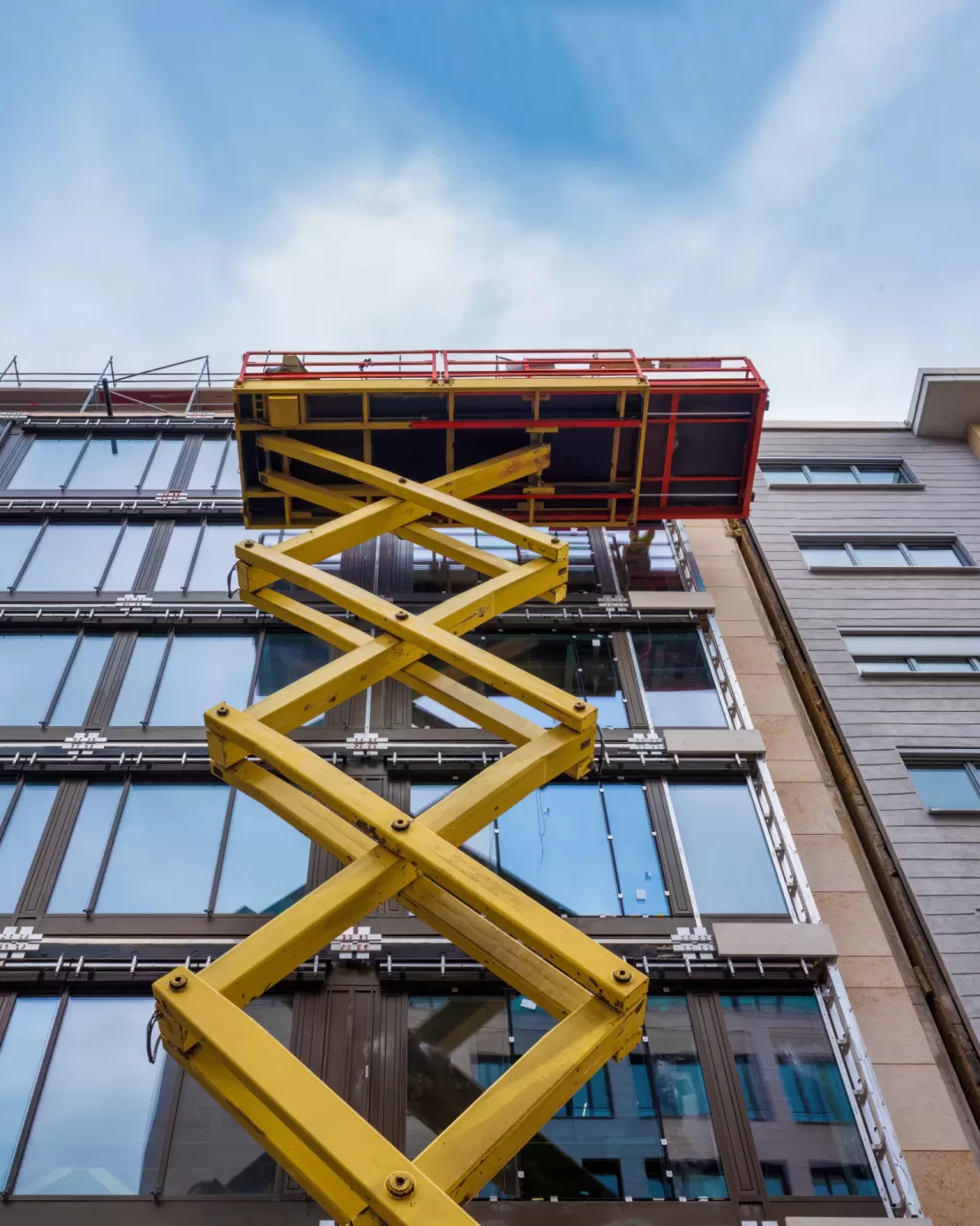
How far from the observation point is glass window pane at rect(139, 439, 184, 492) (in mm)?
21156

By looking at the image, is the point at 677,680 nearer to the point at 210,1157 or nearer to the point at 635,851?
the point at 635,851

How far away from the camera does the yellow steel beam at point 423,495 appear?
45.1 ft

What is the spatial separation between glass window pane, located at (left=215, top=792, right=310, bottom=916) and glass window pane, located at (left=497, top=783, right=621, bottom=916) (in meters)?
2.72

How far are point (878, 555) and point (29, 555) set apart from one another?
57.1 ft

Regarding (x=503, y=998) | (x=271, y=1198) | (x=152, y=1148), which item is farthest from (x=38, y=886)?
(x=503, y=998)

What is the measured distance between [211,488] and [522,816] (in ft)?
35.3

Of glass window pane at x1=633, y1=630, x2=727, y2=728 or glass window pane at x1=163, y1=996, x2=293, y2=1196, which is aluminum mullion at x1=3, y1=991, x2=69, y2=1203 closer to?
glass window pane at x1=163, y1=996, x2=293, y2=1196

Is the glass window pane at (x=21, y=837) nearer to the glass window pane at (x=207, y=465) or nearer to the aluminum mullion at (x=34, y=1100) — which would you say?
the aluminum mullion at (x=34, y=1100)

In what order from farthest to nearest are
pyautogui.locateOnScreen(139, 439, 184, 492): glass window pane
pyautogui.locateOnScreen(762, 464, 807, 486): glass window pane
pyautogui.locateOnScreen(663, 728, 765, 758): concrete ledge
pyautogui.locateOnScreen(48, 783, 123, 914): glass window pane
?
pyautogui.locateOnScreen(762, 464, 807, 486): glass window pane, pyautogui.locateOnScreen(139, 439, 184, 492): glass window pane, pyautogui.locateOnScreen(663, 728, 765, 758): concrete ledge, pyautogui.locateOnScreen(48, 783, 123, 914): glass window pane

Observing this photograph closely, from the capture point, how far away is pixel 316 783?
31.1 feet

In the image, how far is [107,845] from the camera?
13.7 metres

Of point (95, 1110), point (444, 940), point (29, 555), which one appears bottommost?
point (95, 1110)

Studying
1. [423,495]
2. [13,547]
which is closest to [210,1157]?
[423,495]

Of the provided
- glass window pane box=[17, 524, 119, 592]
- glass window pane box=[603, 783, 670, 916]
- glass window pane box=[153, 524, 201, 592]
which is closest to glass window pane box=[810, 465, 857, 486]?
glass window pane box=[603, 783, 670, 916]
